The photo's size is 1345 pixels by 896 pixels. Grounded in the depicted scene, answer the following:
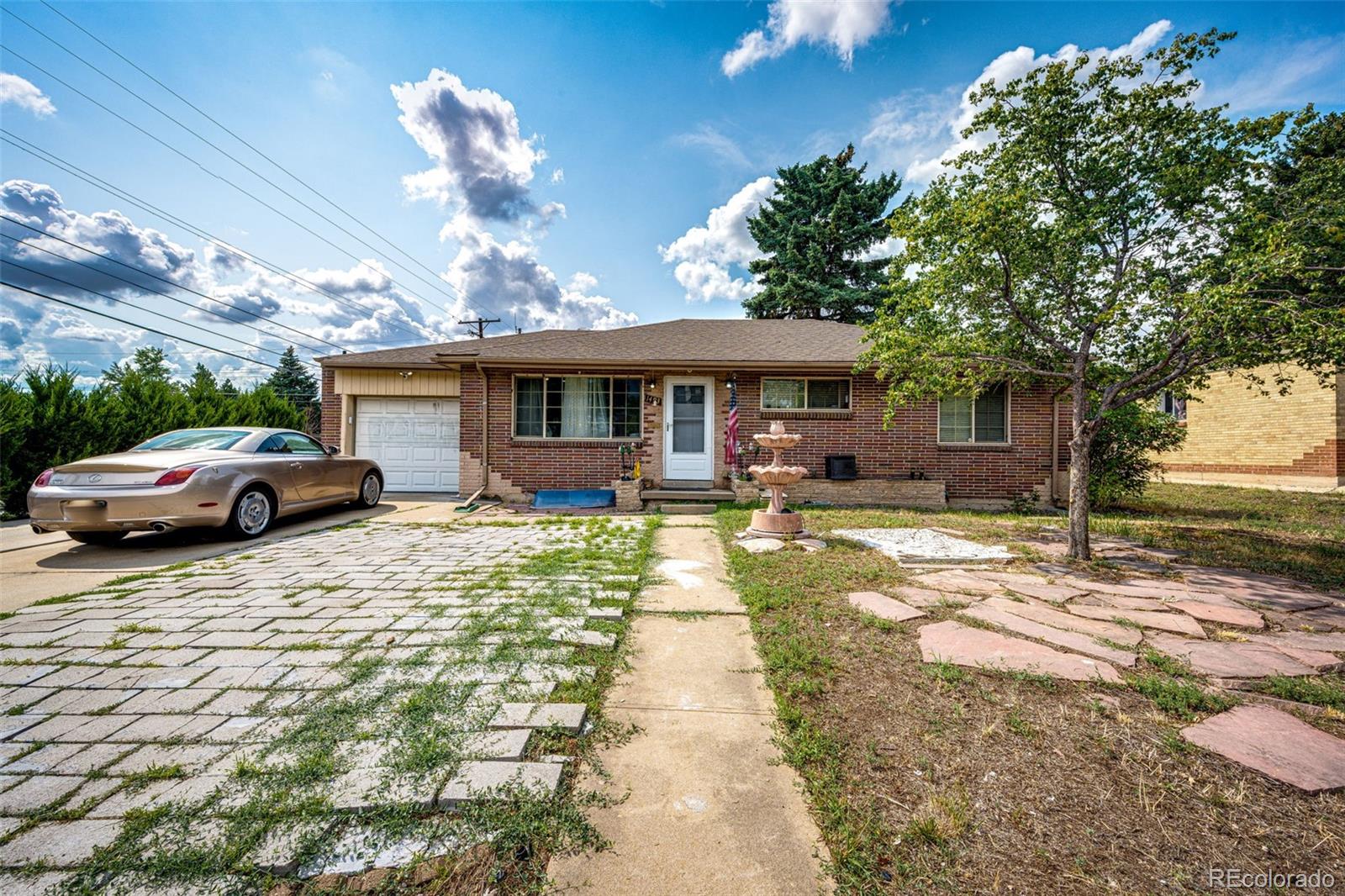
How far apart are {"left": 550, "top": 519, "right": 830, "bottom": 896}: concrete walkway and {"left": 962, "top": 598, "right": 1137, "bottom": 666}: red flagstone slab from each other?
1.60 meters

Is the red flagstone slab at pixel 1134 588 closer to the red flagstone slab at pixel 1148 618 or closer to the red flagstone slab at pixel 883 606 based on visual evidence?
the red flagstone slab at pixel 1148 618

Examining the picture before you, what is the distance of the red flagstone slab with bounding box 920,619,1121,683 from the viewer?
2.43 metres

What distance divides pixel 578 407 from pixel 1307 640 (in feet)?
29.5

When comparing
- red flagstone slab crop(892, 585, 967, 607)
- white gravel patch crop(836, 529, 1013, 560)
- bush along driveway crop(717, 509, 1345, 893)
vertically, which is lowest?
bush along driveway crop(717, 509, 1345, 893)

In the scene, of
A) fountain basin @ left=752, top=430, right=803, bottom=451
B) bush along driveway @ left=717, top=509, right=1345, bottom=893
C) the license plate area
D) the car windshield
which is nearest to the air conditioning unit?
fountain basin @ left=752, top=430, right=803, bottom=451

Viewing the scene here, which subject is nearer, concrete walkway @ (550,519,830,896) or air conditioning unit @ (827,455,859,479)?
concrete walkway @ (550,519,830,896)

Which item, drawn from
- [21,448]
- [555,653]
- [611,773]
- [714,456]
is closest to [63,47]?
[21,448]

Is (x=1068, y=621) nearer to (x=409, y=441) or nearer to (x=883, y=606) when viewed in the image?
(x=883, y=606)

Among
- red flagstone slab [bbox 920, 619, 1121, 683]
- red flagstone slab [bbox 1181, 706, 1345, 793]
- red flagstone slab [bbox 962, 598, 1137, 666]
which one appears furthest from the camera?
red flagstone slab [bbox 962, 598, 1137, 666]

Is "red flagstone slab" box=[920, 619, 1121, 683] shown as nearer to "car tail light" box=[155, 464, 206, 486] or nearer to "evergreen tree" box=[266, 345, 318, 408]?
"car tail light" box=[155, 464, 206, 486]

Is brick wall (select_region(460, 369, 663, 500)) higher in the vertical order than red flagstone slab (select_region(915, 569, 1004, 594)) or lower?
higher

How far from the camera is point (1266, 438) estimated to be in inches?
509

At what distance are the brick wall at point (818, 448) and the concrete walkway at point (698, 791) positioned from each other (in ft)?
22.4

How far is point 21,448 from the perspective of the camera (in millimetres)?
7512
